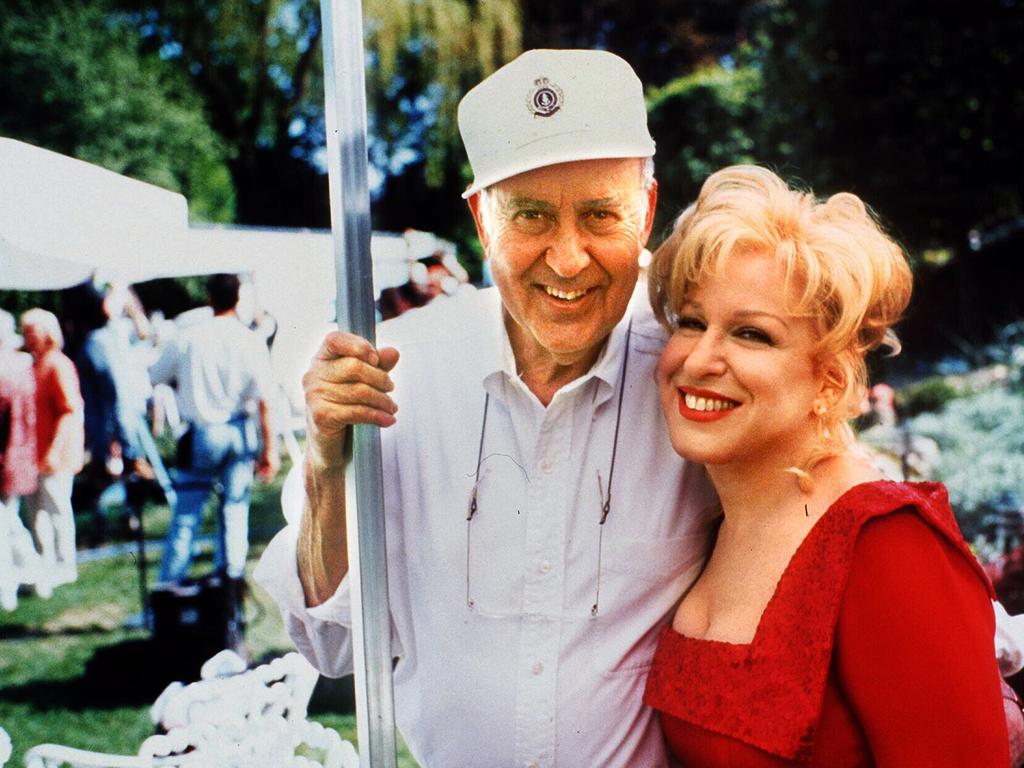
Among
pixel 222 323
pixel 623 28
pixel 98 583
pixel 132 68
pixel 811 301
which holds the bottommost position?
pixel 98 583

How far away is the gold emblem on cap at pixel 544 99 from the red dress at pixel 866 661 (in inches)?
28.7

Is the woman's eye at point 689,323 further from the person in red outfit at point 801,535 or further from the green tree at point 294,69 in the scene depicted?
the green tree at point 294,69

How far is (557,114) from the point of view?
4.66 feet

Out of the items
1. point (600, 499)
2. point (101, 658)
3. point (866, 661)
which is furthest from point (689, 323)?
point (101, 658)

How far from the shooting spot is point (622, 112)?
1454mm

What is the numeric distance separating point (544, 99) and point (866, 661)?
94cm

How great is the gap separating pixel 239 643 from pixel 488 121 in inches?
103

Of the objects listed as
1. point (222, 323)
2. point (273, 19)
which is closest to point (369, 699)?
point (222, 323)

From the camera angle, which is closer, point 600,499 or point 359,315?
point 359,315

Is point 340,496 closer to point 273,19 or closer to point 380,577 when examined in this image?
point 380,577

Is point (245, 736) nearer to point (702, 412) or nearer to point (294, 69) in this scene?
point (702, 412)

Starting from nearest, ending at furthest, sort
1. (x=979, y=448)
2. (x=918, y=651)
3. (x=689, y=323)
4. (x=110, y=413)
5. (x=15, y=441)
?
1. (x=918, y=651)
2. (x=689, y=323)
3. (x=15, y=441)
4. (x=110, y=413)
5. (x=979, y=448)

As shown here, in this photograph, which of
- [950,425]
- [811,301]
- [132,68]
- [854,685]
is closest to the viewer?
[854,685]

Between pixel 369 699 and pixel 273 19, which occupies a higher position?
pixel 273 19
